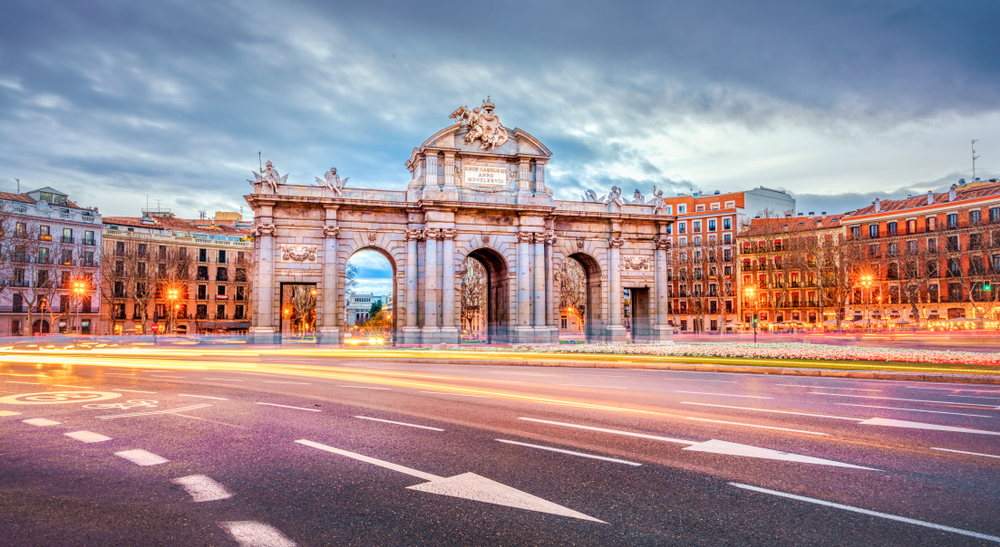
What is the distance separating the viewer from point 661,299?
44.3m

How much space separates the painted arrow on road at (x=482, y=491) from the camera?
554 centimetres

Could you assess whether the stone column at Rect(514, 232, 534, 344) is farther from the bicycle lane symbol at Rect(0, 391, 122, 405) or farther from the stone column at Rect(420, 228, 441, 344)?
the bicycle lane symbol at Rect(0, 391, 122, 405)

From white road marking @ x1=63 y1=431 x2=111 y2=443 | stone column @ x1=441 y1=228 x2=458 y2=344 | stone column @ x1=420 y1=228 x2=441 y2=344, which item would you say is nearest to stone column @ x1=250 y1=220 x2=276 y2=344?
stone column @ x1=420 y1=228 x2=441 y2=344

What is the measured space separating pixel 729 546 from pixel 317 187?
36603 millimetres

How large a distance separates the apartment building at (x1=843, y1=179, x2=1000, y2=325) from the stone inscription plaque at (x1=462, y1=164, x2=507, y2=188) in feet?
152

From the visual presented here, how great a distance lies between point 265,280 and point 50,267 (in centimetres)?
4320

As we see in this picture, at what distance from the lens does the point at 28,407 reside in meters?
12.0

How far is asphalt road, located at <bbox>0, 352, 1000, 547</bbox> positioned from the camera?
5.05m

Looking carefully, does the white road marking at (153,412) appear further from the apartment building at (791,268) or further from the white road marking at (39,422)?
the apartment building at (791,268)

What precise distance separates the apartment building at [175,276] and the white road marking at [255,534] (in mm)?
69187

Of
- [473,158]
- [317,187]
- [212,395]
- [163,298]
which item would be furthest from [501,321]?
[163,298]

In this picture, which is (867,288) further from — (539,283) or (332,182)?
(332,182)

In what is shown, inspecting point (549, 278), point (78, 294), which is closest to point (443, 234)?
point (549, 278)

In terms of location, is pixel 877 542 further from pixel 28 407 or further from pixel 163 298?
pixel 163 298
